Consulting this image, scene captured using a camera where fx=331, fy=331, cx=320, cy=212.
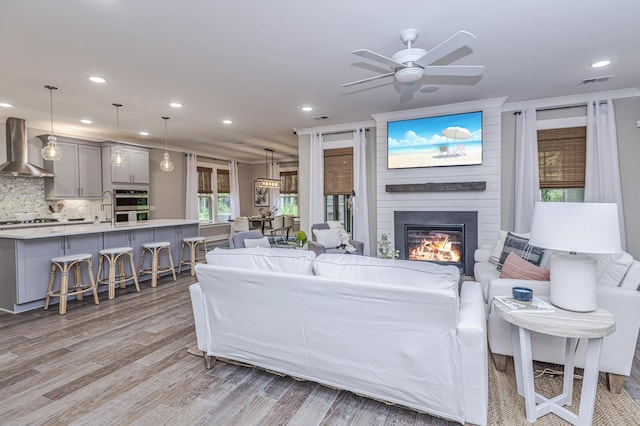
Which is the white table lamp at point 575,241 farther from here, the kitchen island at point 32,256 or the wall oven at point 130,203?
the wall oven at point 130,203

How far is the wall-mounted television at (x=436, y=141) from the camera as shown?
5074 millimetres

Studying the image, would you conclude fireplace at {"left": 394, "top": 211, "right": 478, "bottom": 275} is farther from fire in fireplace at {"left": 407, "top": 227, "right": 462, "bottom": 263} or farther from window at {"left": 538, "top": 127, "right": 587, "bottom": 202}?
window at {"left": 538, "top": 127, "right": 587, "bottom": 202}

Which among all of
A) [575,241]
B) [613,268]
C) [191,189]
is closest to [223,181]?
[191,189]

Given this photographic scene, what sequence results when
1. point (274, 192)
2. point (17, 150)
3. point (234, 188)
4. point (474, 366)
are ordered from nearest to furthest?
1. point (474, 366)
2. point (17, 150)
3. point (234, 188)
4. point (274, 192)

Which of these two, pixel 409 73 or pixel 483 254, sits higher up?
pixel 409 73

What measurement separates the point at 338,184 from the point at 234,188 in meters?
5.32

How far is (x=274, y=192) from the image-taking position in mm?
11383

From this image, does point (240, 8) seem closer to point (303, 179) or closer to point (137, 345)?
→ point (137, 345)

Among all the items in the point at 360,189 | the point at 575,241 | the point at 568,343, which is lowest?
the point at 568,343

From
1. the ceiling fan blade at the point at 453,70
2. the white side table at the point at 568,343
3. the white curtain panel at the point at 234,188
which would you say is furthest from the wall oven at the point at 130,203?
the white side table at the point at 568,343

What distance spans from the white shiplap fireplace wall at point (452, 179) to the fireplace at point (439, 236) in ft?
0.32

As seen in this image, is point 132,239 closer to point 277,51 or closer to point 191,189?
point 277,51

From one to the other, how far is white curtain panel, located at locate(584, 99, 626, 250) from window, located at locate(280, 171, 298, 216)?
7935mm

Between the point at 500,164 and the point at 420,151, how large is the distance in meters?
1.20
